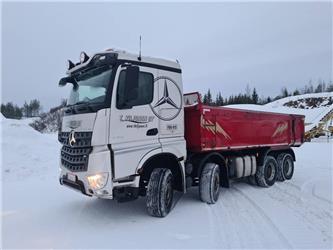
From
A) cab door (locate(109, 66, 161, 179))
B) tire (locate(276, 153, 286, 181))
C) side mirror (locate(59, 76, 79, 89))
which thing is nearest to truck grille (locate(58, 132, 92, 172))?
cab door (locate(109, 66, 161, 179))

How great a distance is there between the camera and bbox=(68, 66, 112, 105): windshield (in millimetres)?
5234

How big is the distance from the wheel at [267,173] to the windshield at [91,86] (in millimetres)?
5788

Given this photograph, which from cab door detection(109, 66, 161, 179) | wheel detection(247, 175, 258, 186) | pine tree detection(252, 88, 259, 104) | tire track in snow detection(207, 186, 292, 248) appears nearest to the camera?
tire track in snow detection(207, 186, 292, 248)

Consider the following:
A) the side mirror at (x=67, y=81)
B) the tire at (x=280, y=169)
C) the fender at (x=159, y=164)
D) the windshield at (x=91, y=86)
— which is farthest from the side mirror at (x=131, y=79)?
the tire at (x=280, y=169)

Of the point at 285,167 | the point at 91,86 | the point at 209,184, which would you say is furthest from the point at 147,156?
the point at 285,167

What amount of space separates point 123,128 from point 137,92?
2.36 feet

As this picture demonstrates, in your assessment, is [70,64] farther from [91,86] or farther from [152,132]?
[152,132]

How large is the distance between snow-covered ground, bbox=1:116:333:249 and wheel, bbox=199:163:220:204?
21 centimetres

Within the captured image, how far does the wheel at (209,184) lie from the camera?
6.71 meters

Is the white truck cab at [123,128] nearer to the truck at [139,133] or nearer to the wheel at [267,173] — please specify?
the truck at [139,133]

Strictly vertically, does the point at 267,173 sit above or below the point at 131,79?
below

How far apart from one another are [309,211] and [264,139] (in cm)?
314

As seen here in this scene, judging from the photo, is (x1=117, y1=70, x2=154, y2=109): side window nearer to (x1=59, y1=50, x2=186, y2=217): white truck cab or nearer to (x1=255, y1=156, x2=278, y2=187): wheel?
(x1=59, y1=50, x2=186, y2=217): white truck cab

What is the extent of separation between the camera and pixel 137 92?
17.5 ft
